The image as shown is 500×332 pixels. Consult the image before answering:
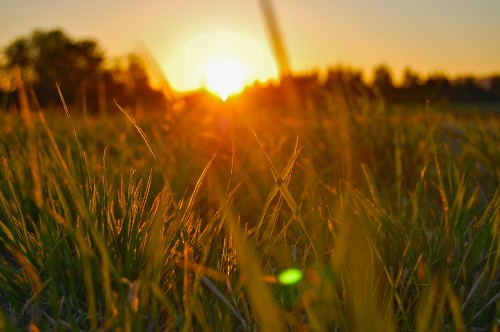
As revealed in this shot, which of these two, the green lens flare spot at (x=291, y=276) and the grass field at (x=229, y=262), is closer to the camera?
the grass field at (x=229, y=262)

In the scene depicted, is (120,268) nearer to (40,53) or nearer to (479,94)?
(479,94)

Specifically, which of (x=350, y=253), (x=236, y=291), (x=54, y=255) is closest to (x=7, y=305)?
(x=54, y=255)

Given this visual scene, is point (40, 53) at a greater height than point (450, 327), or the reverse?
point (40, 53)

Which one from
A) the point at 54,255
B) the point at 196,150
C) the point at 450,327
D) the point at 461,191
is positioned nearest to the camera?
the point at 450,327

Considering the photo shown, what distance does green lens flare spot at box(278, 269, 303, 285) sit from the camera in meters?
0.90

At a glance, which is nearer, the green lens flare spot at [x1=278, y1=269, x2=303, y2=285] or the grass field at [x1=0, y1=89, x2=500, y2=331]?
the grass field at [x1=0, y1=89, x2=500, y2=331]

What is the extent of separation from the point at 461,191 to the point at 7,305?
940 mm

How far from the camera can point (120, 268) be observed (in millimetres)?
943

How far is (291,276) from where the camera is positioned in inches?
36.9

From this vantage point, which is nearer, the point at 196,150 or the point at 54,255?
the point at 54,255

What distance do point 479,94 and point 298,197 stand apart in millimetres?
24618

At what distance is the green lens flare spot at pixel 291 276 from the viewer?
0.90 m

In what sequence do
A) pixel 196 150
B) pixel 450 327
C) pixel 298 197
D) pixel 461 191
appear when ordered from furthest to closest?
pixel 196 150, pixel 298 197, pixel 461 191, pixel 450 327

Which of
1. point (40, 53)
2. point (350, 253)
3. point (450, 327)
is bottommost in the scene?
point (450, 327)
